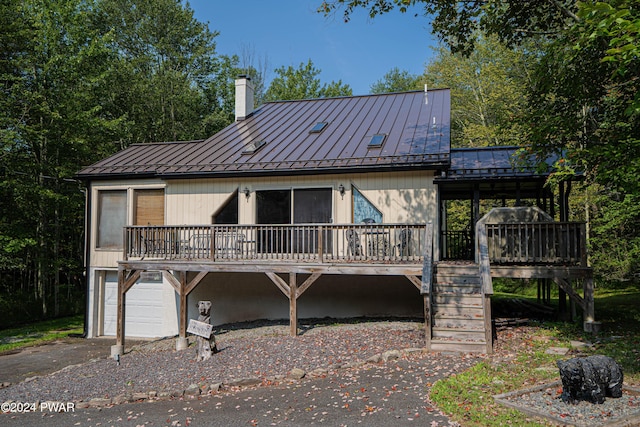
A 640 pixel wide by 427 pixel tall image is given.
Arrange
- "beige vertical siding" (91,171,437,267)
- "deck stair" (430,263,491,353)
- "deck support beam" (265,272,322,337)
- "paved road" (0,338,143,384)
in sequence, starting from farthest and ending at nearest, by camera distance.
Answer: "beige vertical siding" (91,171,437,267) < "deck support beam" (265,272,322,337) < "paved road" (0,338,143,384) < "deck stair" (430,263,491,353)

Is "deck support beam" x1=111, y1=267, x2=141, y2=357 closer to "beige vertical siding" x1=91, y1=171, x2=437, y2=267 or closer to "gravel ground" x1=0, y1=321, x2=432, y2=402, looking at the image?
"gravel ground" x1=0, y1=321, x2=432, y2=402

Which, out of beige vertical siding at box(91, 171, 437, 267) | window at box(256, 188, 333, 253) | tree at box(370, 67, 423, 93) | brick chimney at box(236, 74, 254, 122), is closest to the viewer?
beige vertical siding at box(91, 171, 437, 267)

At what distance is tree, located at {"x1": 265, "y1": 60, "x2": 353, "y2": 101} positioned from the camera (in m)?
31.4

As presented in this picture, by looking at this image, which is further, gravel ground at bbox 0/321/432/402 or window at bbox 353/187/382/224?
window at bbox 353/187/382/224

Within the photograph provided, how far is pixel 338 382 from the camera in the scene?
707 centimetres

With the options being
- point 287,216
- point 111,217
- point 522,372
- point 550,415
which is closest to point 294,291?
point 287,216

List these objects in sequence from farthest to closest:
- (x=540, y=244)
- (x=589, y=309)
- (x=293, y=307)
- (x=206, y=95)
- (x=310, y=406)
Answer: (x=206, y=95) → (x=293, y=307) → (x=540, y=244) → (x=589, y=309) → (x=310, y=406)

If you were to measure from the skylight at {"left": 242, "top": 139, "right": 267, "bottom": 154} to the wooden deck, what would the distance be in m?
2.70

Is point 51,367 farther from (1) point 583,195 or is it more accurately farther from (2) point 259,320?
(1) point 583,195

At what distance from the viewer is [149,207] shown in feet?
46.8

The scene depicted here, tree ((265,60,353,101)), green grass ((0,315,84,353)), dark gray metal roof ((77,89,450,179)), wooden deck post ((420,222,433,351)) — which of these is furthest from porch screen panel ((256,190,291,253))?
tree ((265,60,353,101))

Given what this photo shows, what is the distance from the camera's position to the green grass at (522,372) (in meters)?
5.32

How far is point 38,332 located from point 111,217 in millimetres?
5151

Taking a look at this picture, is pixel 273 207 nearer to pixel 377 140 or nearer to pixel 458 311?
pixel 377 140
